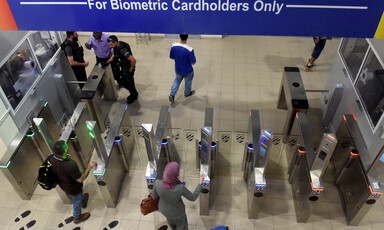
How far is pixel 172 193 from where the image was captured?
11.2 feet

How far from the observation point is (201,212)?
179 inches

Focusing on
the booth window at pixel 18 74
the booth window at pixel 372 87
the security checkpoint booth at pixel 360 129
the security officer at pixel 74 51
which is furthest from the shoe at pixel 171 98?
the booth window at pixel 372 87

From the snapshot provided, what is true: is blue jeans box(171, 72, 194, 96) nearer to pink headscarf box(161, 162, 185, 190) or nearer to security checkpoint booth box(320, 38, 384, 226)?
security checkpoint booth box(320, 38, 384, 226)

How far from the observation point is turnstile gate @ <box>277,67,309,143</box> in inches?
206

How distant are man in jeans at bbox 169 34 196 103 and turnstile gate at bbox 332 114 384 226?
9.48ft

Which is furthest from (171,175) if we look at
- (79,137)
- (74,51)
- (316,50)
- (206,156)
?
(316,50)

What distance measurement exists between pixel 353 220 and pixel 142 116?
403 cm

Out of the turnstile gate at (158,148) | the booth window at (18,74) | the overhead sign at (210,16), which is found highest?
the overhead sign at (210,16)

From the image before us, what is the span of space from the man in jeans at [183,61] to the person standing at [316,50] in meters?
2.90

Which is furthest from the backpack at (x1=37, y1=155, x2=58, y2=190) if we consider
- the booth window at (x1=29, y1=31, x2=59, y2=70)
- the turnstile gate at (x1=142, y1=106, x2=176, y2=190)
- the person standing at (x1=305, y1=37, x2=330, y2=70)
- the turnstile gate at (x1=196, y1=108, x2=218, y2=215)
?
the person standing at (x1=305, y1=37, x2=330, y2=70)

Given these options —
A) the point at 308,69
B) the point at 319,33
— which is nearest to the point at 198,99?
the point at 308,69

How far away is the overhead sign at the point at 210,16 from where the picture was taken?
251cm

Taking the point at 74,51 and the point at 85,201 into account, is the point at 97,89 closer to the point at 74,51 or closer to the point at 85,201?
the point at 74,51

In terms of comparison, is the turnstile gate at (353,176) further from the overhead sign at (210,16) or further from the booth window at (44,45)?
the booth window at (44,45)
